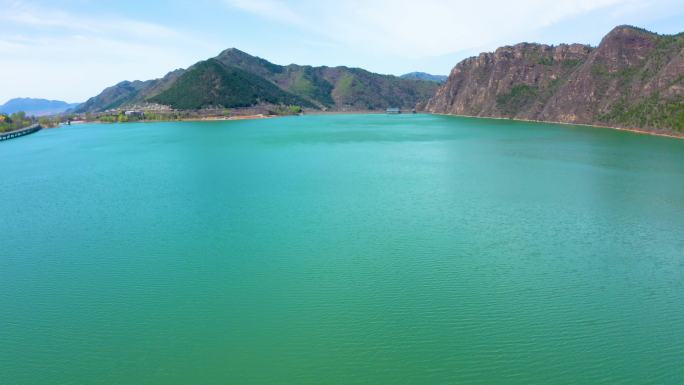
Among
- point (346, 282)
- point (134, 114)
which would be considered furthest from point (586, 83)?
point (134, 114)

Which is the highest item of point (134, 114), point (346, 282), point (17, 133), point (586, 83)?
point (586, 83)

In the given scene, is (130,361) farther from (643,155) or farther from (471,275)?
(643,155)

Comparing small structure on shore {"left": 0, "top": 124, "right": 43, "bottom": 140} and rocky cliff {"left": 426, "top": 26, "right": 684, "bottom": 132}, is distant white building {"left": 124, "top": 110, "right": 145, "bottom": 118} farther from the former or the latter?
rocky cliff {"left": 426, "top": 26, "right": 684, "bottom": 132}

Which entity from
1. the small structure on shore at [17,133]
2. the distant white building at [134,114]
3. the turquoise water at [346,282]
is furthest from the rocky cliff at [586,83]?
the small structure on shore at [17,133]

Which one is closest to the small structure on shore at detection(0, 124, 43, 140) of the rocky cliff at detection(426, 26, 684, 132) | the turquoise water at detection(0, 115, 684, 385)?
the turquoise water at detection(0, 115, 684, 385)

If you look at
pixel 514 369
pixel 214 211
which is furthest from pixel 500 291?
pixel 214 211

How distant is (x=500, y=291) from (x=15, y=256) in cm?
2725

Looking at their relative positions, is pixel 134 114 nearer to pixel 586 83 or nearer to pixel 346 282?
pixel 586 83

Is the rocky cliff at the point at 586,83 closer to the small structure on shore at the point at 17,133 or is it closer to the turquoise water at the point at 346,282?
the turquoise water at the point at 346,282

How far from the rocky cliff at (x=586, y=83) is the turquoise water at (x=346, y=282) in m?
59.4

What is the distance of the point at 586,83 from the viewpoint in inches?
4916

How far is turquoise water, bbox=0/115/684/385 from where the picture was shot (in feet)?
53.3

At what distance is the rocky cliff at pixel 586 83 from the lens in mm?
93938

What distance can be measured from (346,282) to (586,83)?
12768cm
